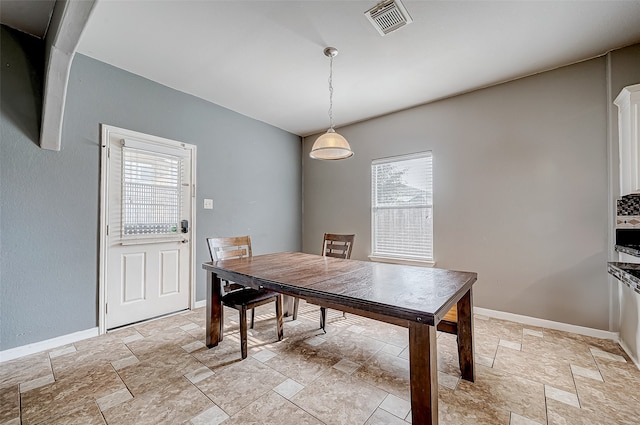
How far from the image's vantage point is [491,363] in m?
2.04

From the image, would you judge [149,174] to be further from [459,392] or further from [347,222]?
[459,392]

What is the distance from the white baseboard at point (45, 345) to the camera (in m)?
2.13

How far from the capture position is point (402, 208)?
377 cm

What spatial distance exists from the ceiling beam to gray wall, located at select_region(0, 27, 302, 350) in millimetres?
157

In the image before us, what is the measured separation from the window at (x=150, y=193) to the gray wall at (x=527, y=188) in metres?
3.04

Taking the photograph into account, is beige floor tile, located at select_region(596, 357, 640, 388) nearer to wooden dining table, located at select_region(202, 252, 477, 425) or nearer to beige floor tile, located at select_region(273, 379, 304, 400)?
wooden dining table, located at select_region(202, 252, 477, 425)

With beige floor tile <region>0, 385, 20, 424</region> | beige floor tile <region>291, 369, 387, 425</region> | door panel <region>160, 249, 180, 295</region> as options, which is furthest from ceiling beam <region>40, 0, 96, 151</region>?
beige floor tile <region>291, 369, 387, 425</region>

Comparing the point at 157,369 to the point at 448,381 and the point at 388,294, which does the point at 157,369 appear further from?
the point at 448,381

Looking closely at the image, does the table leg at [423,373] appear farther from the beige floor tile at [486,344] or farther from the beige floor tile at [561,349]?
the beige floor tile at [561,349]

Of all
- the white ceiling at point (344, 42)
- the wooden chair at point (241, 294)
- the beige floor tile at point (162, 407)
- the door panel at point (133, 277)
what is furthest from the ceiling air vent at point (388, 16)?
the door panel at point (133, 277)

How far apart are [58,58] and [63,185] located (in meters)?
1.09

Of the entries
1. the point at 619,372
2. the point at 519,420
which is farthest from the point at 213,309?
the point at 619,372

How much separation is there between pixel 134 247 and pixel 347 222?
287 centimetres

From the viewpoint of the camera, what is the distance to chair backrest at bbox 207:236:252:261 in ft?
8.08
